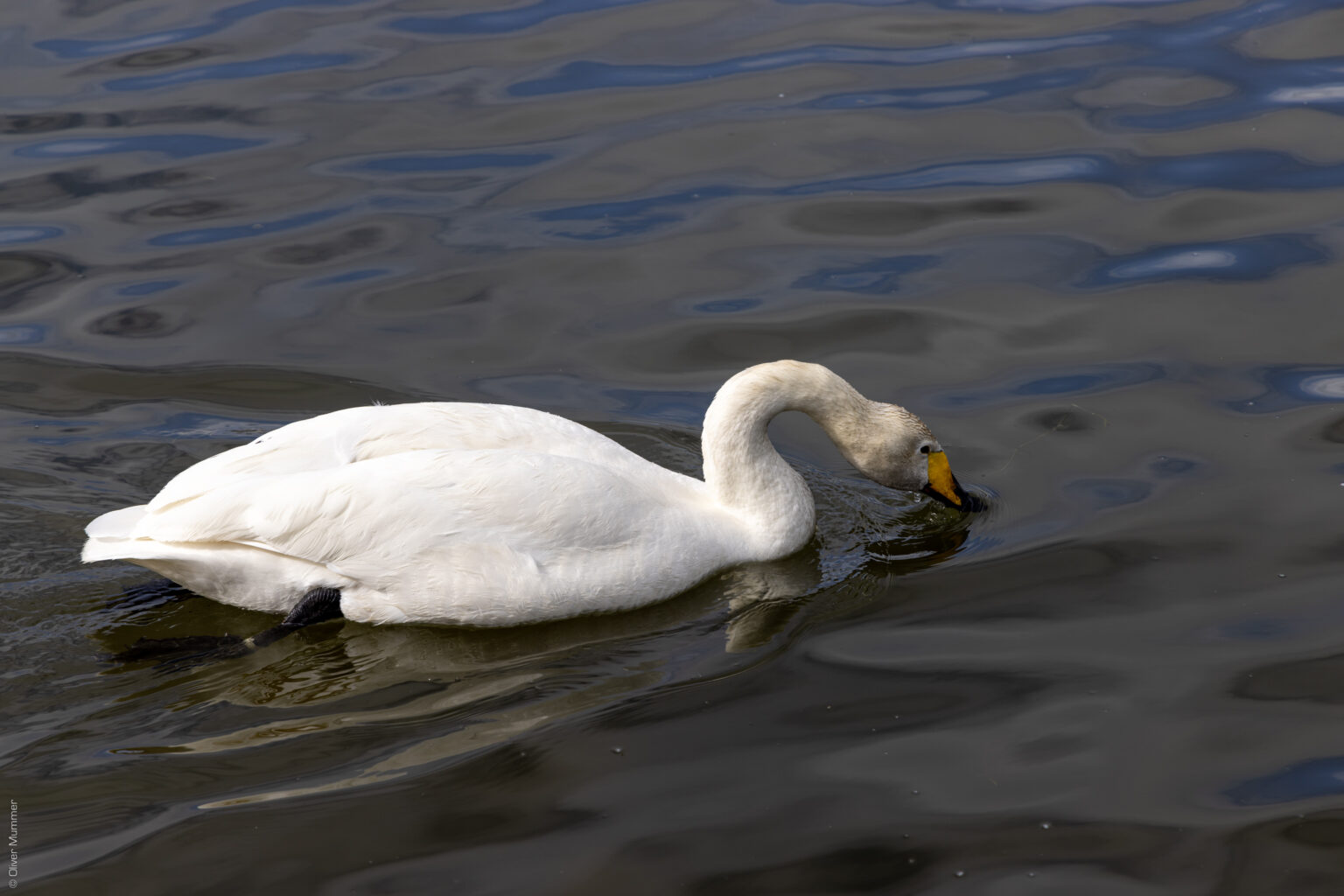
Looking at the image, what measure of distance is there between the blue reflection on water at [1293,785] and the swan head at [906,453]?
232cm

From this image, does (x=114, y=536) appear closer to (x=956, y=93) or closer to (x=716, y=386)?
(x=716, y=386)

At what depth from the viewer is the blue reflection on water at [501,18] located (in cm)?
1364

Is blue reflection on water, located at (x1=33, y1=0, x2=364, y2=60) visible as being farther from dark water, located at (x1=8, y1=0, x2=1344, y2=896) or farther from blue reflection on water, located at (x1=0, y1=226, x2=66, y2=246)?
blue reflection on water, located at (x1=0, y1=226, x2=66, y2=246)

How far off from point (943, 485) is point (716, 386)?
1949 mm

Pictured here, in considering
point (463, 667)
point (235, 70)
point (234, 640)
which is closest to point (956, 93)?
point (235, 70)

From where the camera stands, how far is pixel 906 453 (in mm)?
7289

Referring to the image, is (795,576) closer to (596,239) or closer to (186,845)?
(186,845)

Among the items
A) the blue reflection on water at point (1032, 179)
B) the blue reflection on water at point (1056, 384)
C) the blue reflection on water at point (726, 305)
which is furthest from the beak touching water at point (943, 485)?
the blue reflection on water at point (1032, 179)

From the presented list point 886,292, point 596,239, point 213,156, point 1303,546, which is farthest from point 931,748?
point 213,156

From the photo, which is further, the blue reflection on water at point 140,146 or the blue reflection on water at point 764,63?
the blue reflection on water at point 764,63

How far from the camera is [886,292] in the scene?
9.56 meters

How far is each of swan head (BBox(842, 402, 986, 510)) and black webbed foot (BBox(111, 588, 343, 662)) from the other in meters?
2.73

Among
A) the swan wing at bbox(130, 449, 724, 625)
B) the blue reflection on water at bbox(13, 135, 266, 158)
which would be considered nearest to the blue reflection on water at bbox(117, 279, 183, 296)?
the blue reflection on water at bbox(13, 135, 266, 158)

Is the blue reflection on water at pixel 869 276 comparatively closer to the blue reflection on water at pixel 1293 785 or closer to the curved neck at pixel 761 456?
the curved neck at pixel 761 456
